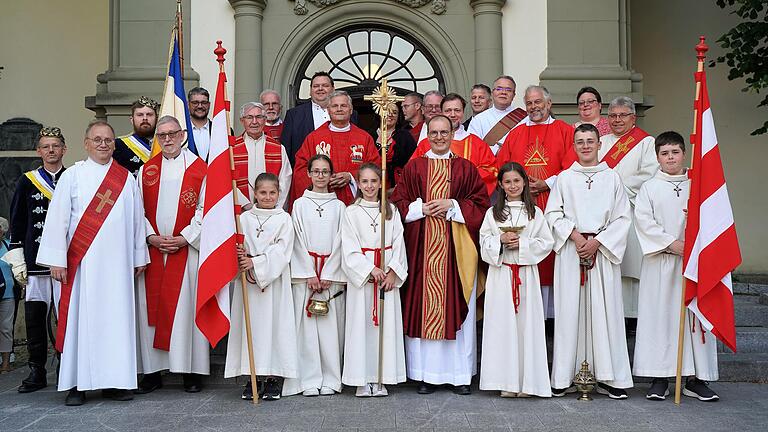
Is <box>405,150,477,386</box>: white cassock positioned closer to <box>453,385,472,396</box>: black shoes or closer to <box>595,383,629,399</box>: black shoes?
<box>453,385,472,396</box>: black shoes

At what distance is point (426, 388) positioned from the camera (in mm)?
5887

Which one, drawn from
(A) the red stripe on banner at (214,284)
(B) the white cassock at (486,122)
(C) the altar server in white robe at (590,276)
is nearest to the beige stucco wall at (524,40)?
(B) the white cassock at (486,122)

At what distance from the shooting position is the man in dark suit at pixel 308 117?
748cm

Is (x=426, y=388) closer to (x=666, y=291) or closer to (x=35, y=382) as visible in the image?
(x=666, y=291)

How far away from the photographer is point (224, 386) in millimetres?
6281

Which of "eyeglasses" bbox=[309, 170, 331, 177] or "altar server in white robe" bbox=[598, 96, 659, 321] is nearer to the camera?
"eyeglasses" bbox=[309, 170, 331, 177]

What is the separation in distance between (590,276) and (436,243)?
3.76 ft

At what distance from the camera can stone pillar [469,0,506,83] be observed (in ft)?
30.3

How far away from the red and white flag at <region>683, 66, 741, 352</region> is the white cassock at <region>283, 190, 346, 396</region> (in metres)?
2.51

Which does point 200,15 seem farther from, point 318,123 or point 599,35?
point 599,35

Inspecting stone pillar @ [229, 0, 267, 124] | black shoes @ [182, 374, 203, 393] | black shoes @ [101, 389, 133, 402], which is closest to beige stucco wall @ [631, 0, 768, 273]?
stone pillar @ [229, 0, 267, 124]

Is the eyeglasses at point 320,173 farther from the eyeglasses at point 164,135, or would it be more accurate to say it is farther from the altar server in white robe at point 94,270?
the altar server in white robe at point 94,270

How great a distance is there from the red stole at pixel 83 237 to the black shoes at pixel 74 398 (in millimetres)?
306

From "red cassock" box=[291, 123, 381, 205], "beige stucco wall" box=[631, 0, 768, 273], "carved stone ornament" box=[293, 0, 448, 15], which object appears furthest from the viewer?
"beige stucco wall" box=[631, 0, 768, 273]
